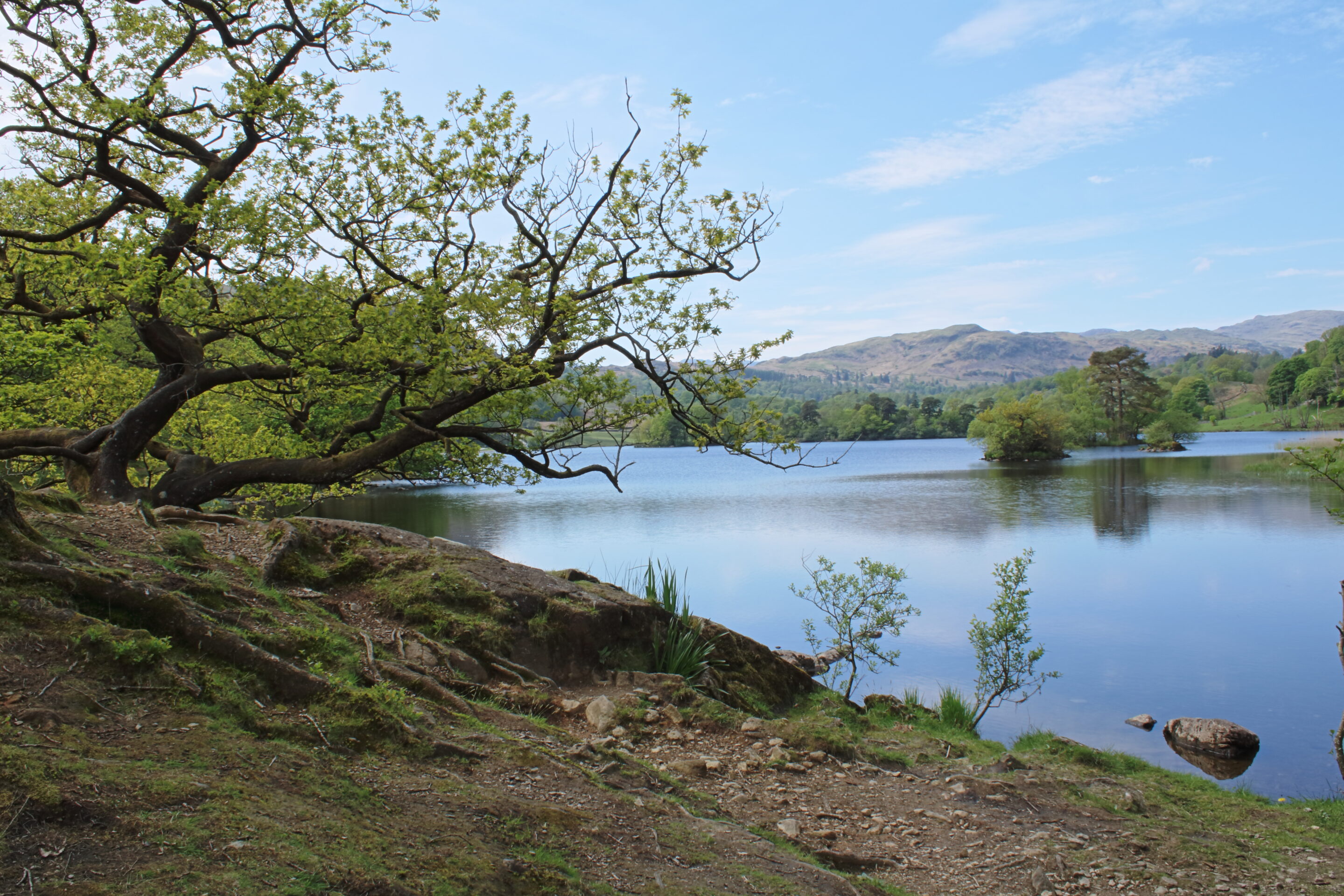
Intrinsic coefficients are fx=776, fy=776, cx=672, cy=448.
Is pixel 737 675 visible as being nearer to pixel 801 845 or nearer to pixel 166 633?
pixel 801 845

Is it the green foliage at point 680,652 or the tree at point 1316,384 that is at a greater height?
the tree at point 1316,384

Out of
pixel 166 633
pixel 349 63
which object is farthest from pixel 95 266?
pixel 166 633

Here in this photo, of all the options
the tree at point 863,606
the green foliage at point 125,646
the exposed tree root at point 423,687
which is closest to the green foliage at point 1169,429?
the tree at point 863,606

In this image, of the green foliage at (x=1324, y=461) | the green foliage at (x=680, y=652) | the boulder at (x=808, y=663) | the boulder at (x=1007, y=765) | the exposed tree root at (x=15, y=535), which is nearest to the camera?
the exposed tree root at (x=15, y=535)

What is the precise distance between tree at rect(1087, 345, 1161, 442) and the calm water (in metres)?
44.2

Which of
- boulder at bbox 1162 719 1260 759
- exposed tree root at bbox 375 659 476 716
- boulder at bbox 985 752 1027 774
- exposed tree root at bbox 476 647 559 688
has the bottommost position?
boulder at bbox 1162 719 1260 759

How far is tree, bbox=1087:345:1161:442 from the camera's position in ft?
327

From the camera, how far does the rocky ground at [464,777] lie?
3.05 meters

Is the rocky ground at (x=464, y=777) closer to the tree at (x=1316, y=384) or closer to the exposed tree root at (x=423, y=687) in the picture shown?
the exposed tree root at (x=423, y=687)

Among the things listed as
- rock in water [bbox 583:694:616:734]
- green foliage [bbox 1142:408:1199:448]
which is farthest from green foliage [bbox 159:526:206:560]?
green foliage [bbox 1142:408:1199:448]

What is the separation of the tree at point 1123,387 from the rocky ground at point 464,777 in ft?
343

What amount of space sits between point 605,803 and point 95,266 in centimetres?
877

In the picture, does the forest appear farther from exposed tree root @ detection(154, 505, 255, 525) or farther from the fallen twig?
the fallen twig

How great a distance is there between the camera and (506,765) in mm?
4977
